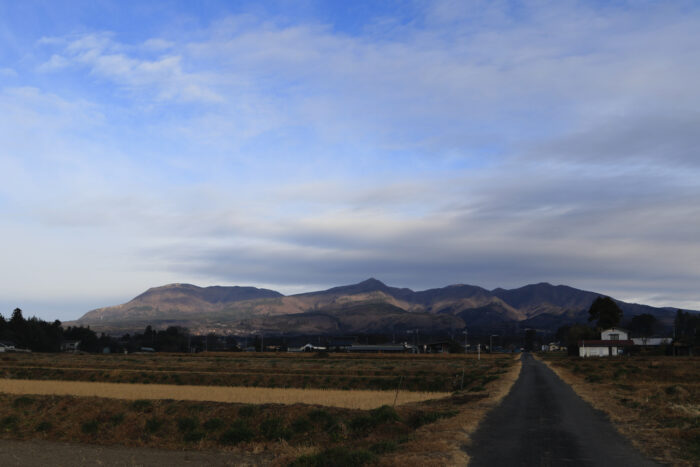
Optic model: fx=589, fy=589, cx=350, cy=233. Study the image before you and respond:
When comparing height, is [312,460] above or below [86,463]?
above

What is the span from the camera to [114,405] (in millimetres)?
29656

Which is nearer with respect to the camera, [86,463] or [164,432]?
[86,463]

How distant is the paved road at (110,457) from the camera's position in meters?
20.2

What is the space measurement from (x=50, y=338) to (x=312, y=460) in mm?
169063

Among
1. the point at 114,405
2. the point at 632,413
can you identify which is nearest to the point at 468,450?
the point at 632,413

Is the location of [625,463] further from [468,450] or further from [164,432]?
[164,432]

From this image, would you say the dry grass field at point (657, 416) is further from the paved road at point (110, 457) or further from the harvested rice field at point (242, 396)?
the paved road at point (110, 457)

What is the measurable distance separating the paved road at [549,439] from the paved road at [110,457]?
736 centimetres

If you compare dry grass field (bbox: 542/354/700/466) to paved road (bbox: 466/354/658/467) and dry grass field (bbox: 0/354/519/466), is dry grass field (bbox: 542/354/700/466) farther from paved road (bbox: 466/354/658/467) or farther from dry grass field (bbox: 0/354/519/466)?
dry grass field (bbox: 0/354/519/466)

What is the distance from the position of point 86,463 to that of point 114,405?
9.57 meters

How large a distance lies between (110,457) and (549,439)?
51.0ft

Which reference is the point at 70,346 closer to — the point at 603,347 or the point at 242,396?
the point at 603,347

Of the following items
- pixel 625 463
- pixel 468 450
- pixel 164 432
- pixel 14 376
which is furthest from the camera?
pixel 14 376

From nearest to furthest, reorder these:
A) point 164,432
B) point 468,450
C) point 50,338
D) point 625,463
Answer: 1. point 625,463
2. point 468,450
3. point 164,432
4. point 50,338
